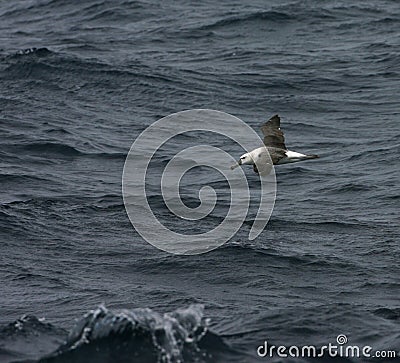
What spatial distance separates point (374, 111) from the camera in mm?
25391

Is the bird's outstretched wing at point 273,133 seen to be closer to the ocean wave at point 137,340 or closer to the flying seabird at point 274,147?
the flying seabird at point 274,147

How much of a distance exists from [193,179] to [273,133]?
258 inches

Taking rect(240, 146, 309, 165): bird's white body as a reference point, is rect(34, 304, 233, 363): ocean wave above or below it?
below

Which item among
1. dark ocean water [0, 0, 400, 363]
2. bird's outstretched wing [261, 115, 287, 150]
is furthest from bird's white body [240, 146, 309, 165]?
dark ocean water [0, 0, 400, 363]

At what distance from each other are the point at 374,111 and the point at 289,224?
675 centimetres

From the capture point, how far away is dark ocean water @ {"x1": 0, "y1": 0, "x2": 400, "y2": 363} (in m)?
13.8

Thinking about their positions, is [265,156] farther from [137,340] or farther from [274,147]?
[137,340]

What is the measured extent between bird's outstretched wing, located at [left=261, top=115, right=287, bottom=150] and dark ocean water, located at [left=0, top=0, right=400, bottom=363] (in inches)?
80.0

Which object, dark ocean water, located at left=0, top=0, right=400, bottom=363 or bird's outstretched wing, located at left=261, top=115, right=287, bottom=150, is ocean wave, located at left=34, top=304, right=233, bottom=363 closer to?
dark ocean water, located at left=0, top=0, right=400, bottom=363

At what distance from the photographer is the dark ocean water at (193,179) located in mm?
13836

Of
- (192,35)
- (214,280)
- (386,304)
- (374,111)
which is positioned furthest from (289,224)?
(192,35)

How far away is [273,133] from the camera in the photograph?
15.7 metres

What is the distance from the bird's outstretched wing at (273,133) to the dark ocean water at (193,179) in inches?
80.0

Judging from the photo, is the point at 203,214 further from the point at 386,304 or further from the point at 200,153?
the point at 386,304
